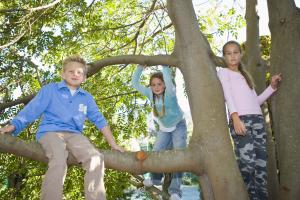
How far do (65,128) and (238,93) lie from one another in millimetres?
1974

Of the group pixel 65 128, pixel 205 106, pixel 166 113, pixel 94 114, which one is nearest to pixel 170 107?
pixel 166 113

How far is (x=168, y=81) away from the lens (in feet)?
15.4

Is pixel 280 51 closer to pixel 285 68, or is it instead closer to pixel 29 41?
pixel 285 68

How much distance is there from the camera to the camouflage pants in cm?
382

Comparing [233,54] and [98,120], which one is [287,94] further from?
[98,120]

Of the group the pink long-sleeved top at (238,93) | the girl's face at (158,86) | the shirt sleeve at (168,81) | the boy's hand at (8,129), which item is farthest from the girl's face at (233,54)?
the boy's hand at (8,129)

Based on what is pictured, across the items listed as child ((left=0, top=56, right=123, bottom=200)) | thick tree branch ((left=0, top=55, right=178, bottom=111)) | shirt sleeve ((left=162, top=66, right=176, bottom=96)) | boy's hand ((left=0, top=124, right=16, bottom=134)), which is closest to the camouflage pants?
shirt sleeve ((left=162, top=66, right=176, bottom=96))

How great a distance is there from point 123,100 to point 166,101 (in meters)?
4.36

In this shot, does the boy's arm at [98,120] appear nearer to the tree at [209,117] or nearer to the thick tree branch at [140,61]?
the tree at [209,117]

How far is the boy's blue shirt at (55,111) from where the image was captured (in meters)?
3.34

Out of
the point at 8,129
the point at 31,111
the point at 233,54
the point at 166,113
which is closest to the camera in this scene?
the point at 8,129

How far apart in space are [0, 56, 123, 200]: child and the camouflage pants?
4.41ft

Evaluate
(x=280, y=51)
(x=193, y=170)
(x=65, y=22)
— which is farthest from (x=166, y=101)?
(x=65, y=22)

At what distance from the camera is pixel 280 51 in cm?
469
